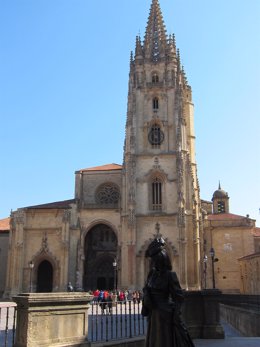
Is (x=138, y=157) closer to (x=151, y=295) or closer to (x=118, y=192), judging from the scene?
(x=118, y=192)

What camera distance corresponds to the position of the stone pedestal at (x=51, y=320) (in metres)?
7.45

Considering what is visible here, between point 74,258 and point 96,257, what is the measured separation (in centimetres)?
338

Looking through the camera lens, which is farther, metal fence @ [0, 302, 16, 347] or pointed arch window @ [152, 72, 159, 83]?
pointed arch window @ [152, 72, 159, 83]

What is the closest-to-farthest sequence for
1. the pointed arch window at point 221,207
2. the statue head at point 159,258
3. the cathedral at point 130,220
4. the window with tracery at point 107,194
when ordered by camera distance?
the statue head at point 159,258
the cathedral at point 130,220
the window with tracery at point 107,194
the pointed arch window at point 221,207

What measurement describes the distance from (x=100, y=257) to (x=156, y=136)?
14443mm

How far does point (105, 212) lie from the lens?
44.5 metres

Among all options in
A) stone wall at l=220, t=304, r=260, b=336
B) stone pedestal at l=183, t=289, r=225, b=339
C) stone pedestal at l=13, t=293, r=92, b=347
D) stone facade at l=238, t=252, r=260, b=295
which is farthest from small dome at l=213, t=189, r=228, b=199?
stone pedestal at l=13, t=293, r=92, b=347

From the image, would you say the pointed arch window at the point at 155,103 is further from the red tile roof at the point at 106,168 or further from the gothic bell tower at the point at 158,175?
the red tile roof at the point at 106,168

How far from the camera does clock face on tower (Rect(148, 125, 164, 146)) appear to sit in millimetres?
46594

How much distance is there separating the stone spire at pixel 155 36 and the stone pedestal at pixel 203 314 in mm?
42902

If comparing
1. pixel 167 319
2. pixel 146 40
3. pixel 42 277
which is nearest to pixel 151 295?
pixel 167 319

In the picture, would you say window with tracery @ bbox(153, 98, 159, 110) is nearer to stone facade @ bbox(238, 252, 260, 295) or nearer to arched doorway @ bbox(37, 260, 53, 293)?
stone facade @ bbox(238, 252, 260, 295)

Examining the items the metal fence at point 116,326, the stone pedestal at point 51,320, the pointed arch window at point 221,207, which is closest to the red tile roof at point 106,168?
the pointed arch window at point 221,207

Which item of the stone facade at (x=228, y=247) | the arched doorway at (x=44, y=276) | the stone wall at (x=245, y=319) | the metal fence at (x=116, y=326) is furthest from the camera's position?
the stone facade at (x=228, y=247)
